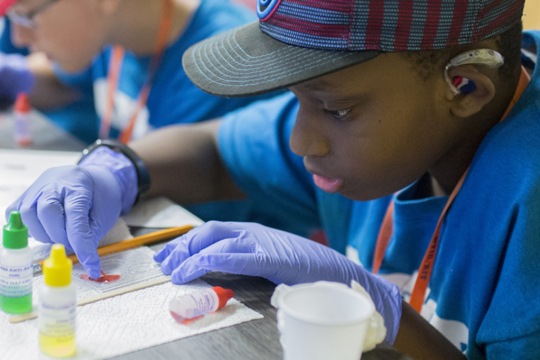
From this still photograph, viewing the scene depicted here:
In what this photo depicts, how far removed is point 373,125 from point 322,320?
0.43 metres

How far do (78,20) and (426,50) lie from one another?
4.26 feet

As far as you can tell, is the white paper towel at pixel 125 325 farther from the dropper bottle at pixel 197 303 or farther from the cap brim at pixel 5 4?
the cap brim at pixel 5 4

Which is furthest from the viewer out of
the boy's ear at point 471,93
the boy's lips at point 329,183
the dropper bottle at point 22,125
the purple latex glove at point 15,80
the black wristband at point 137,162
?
the purple latex glove at point 15,80

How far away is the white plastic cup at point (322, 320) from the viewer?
0.65 meters

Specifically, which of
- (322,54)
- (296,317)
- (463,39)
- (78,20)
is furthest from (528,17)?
(78,20)

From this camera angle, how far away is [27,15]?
198 centimetres

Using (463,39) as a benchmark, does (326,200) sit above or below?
below

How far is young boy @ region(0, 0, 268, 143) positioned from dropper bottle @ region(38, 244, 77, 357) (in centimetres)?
116

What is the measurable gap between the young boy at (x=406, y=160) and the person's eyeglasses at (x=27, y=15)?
2.94 ft

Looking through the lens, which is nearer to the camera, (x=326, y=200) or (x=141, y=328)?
(x=141, y=328)

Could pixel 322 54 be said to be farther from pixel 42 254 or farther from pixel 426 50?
pixel 42 254

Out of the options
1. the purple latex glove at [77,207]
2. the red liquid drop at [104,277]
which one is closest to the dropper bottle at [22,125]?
the purple latex glove at [77,207]

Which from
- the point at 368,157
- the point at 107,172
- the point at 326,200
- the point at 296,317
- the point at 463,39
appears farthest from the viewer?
the point at 326,200

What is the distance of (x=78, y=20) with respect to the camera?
1.98m
